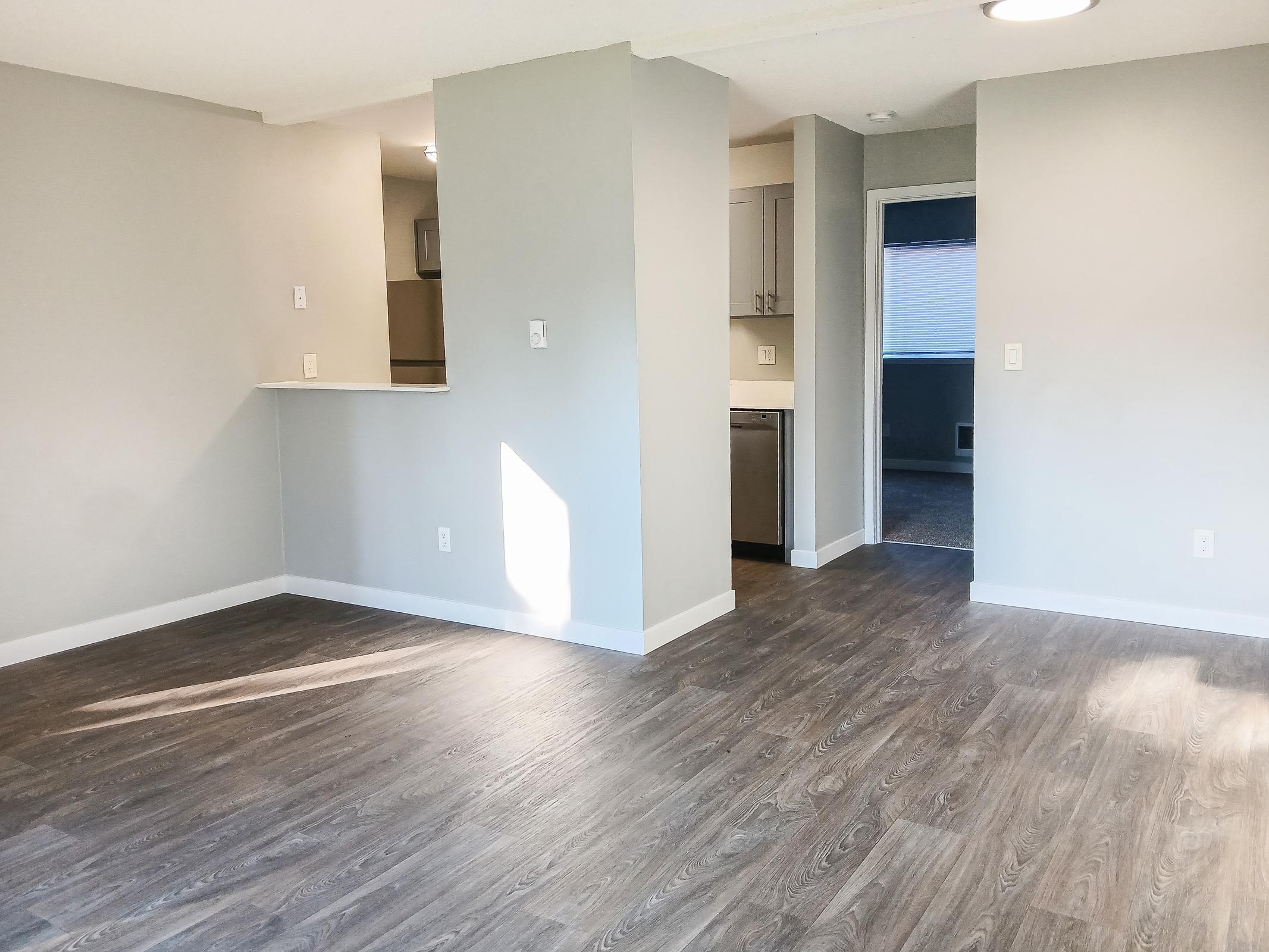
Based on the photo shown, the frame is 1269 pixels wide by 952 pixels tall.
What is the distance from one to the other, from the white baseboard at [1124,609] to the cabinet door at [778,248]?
1886 mm

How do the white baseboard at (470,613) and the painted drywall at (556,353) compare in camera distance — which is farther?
the white baseboard at (470,613)

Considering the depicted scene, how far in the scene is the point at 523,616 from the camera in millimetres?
4273

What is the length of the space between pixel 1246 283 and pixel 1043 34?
1.26 m

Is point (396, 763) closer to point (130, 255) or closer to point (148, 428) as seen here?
point (148, 428)

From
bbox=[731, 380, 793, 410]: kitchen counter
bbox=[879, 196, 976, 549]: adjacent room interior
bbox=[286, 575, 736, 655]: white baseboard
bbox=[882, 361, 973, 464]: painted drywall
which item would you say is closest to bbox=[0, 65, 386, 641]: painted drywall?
bbox=[286, 575, 736, 655]: white baseboard

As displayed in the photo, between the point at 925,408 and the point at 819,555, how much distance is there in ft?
11.7

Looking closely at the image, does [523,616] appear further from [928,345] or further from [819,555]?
[928,345]

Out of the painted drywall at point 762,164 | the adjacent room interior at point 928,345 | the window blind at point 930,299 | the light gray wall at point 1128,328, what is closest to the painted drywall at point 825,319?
the painted drywall at point 762,164

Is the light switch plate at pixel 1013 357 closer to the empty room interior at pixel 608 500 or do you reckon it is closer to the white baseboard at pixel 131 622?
the empty room interior at pixel 608 500

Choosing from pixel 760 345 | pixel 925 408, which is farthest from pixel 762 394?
pixel 925 408

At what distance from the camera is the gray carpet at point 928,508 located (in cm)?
611

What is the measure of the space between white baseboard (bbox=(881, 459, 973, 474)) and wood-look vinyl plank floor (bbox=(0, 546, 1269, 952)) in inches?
171

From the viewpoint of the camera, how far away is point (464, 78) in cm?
412

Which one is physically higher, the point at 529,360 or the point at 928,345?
the point at 928,345
